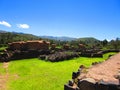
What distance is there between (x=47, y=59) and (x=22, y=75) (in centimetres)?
1228

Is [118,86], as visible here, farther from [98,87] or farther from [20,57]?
[20,57]

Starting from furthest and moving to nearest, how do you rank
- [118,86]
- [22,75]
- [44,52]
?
1. [44,52]
2. [22,75]
3. [118,86]

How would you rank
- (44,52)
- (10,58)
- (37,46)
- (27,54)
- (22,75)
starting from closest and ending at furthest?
(22,75) < (10,58) < (27,54) < (44,52) < (37,46)

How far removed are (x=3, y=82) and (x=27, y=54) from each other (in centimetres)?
2029

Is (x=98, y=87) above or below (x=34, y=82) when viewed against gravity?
above

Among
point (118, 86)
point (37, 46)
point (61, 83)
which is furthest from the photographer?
point (37, 46)

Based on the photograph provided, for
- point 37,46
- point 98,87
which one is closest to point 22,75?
point 98,87

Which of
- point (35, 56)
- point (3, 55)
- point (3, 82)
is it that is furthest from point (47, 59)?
point (3, 82)

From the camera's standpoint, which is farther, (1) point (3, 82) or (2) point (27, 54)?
(2) point (27, 54)

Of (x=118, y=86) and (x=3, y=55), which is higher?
(x=118, y=86)

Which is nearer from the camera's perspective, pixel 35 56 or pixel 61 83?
pixel 61 83

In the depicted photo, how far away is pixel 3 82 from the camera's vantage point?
62.3ft

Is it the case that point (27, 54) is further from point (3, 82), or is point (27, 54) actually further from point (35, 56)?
point (3, 82)

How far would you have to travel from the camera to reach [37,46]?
57750 mm
